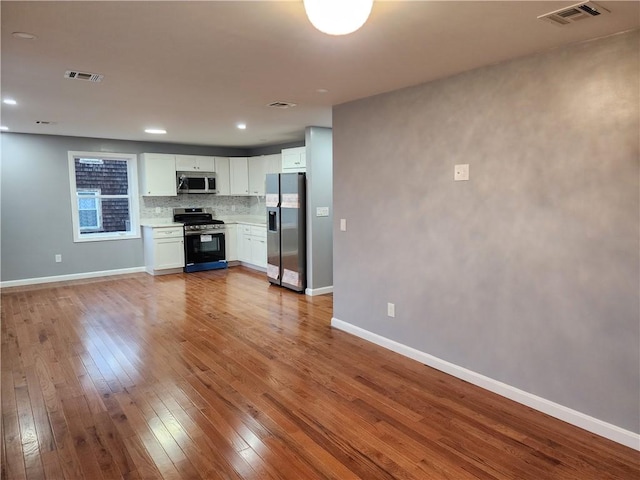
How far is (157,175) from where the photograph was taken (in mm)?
7191

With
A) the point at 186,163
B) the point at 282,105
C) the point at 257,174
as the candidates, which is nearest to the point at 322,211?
the point at 282,105

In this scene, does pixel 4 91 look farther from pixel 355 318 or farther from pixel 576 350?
pixel 576 350

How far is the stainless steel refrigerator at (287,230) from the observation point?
566 cm

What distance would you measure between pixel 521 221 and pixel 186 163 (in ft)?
20.7

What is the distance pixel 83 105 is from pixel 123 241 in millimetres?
3576

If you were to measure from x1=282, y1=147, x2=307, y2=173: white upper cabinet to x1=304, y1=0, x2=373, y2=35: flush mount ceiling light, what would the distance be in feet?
13.1

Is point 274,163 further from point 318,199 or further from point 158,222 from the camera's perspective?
point 158,222

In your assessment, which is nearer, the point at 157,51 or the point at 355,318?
the point at 157,51

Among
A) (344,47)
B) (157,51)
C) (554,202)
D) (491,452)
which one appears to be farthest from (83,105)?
(491,452)

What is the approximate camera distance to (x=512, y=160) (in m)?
2.72

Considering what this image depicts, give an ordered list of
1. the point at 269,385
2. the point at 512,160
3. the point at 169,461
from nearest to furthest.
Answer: the point at 169,461 → the point at 512,160 → the point at 269,385

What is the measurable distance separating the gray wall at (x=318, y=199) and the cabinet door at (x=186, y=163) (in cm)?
305

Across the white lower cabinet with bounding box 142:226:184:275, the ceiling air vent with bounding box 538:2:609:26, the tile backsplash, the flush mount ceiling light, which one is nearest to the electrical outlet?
the ceiling air vent with bounding box 538:2:609:26

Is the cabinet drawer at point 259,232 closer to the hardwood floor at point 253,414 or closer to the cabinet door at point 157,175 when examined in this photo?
the cabinet door at point 157,175
